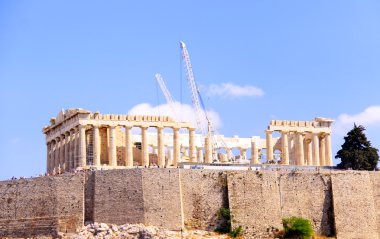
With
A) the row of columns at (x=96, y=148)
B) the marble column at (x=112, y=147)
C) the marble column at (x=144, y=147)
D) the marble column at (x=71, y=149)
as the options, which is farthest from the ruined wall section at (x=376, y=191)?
the marble column at (x=71, y=149)

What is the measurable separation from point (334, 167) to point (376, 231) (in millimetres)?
11515

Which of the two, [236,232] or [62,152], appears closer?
[236,232]

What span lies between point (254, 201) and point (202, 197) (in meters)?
3.90

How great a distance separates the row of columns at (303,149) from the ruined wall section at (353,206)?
1541 cm

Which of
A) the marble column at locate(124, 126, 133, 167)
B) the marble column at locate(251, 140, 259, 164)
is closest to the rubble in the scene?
the marble column at locate(124, 126, 133, 167)

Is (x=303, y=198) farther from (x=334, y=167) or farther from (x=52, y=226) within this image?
(x=52, y=226)

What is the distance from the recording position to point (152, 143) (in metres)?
97.7

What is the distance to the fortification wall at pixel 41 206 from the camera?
7269 cm

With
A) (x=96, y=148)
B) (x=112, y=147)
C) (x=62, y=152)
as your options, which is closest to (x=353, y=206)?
(x=112, y=147)

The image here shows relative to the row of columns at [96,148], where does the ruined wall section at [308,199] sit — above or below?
below

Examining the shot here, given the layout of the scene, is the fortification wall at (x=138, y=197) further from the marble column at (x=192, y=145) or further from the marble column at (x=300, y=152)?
the marble column at (x=300, y=152)

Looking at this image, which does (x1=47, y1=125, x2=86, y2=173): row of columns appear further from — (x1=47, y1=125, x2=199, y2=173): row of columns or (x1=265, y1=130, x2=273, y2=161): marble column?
(x1=265, y1=130, x2=273, y2=161): marble column

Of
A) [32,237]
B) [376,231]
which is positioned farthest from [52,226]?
[376,231]

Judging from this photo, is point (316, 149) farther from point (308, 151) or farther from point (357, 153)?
point (357, 153)
